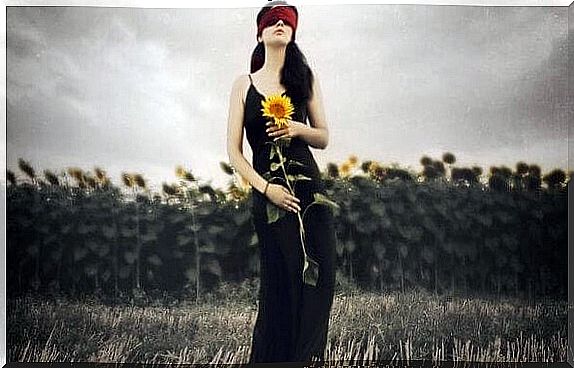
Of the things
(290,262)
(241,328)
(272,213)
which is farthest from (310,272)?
(241,328)

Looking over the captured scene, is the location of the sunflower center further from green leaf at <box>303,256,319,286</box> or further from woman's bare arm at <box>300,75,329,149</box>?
green leaf at <box>303,256,319,286</box>

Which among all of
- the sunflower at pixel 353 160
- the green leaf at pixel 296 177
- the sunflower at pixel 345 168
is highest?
the sunflower at pixel 353 160

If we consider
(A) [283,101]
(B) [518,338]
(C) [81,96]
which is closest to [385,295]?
(B) [518,338]

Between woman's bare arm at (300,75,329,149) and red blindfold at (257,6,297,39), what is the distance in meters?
0.37

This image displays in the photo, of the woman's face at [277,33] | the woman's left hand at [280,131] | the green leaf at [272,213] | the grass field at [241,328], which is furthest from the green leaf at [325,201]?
the woman's face at [277,33]

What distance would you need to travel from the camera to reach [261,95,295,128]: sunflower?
536cm

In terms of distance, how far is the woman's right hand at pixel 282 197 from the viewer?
536 cm

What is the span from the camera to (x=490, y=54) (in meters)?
5.47

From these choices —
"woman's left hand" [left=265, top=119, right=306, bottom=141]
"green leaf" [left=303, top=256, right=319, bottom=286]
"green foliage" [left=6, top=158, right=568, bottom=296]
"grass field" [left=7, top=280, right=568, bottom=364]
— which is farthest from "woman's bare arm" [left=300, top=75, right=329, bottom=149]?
"grass field" [left=7, top=280, right=568, bottom=364]

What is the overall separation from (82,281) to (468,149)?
2.46 metres

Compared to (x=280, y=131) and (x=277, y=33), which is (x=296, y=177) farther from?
(x=277, y=33)

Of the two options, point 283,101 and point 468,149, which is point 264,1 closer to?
point 283,101

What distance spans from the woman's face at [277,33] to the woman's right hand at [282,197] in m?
0.86

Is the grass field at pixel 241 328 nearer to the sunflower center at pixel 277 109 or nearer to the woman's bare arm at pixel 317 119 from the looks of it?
the woman's bare arm at pixel 317 119
